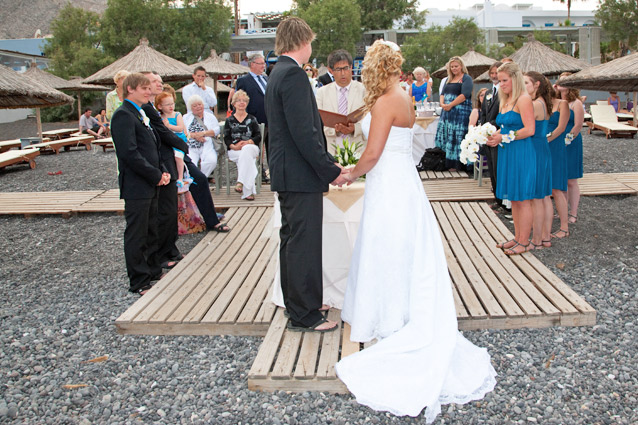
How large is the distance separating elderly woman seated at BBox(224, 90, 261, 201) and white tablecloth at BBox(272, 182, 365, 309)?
3868 millimetres

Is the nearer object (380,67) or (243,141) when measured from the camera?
(380,67)

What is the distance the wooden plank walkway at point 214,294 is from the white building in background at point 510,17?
5246cm

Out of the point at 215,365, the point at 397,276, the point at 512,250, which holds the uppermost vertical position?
the point at 397,276

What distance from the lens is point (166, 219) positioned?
5.41 metres

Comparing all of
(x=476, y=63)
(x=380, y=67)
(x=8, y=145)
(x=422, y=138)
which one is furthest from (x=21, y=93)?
(x=476, y=63)

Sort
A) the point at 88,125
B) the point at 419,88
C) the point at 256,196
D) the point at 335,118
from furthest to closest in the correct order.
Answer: the point at 88,125
the point at 419,88
the point at 256,196
the point at 335,118

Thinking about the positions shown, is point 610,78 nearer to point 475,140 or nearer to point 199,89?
point 475,140

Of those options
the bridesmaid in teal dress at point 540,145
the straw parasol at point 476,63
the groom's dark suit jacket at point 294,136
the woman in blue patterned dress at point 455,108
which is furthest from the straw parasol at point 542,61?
the groom's dark suit jacket at point 294,136

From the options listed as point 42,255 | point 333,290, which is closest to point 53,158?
point 42,255

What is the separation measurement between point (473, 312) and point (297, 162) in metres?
1.71

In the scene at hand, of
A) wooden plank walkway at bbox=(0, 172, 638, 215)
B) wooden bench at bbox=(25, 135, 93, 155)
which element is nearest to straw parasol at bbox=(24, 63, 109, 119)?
wooden bench at bbox=(25, 135, 93, 155)

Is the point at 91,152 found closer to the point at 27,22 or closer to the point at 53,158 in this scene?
the point at 53,158

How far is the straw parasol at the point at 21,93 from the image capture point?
246 inches

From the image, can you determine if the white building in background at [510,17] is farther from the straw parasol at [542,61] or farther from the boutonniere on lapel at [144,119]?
the boutonniere on lapel at [144,119]
